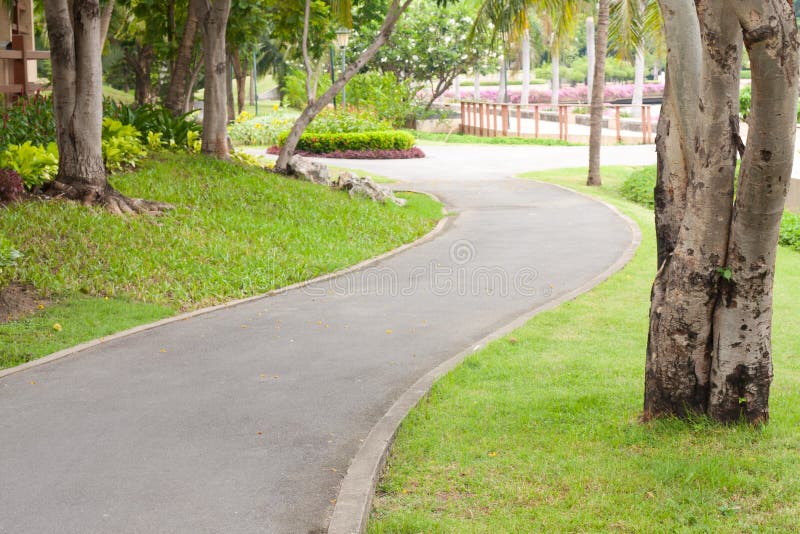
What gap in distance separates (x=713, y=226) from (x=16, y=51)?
1648 cm

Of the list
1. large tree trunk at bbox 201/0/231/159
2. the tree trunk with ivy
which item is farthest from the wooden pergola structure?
the tree trunk with ivy

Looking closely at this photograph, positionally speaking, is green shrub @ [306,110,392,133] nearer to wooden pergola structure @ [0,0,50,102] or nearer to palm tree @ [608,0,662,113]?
palm tree @ [608,0,662,113]

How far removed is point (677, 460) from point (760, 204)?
1.53 m

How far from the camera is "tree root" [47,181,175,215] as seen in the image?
12.2 m

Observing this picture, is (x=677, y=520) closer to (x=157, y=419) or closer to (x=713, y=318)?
(x=713, y=318)

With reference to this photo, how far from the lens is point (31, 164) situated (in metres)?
12.8

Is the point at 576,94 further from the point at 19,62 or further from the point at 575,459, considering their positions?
the point at 575,459

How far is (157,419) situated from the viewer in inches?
256

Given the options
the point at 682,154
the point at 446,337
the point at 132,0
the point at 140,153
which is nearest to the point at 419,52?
the point at 132,0

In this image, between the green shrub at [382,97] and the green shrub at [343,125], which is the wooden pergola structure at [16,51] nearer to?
the green shrub at [343,125]

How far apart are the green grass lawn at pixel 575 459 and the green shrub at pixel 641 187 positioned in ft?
40.6

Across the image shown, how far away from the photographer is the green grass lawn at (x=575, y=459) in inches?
185

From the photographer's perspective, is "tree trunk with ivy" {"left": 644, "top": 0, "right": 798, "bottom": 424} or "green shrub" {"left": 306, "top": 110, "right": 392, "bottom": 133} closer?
"tree trunk with ivy" {"left": 644, "top": 0, "right": 798, "bottom": 424}

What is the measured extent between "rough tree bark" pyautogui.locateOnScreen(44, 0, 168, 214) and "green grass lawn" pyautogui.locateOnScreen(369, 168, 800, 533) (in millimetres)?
6759
